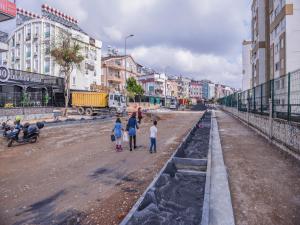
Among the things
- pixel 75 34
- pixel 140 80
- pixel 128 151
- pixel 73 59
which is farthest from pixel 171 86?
pixel 128 151

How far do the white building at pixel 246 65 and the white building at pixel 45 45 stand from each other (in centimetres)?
3780

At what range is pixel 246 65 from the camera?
2559 inches

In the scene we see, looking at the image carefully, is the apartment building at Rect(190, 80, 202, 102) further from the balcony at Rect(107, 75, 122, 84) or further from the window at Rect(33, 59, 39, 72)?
the window at Rect(33, 59, 39, 72)

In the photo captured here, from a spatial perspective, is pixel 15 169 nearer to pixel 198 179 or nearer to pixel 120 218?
pixel 120 218

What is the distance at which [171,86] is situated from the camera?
105 meters

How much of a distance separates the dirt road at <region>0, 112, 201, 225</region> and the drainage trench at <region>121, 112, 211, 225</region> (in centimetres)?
41

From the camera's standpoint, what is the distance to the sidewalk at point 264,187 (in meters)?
4.25

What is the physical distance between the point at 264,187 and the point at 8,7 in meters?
26.0

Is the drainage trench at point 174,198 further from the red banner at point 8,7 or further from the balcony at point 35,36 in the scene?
the balcony at point 35,36

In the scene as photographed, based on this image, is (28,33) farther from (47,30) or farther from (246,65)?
(246,65)

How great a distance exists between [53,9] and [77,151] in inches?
1628

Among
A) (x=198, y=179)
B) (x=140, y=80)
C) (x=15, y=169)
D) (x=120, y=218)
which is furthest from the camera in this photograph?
(x=140, y=80)

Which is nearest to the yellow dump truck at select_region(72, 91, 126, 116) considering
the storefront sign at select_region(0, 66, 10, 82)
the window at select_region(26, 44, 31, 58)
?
the storefront sign at select_region(0, 66, 10, 82)

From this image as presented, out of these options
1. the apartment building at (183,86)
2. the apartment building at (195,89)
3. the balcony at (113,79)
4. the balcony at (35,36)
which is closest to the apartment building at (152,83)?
the balcony at (113,79)
